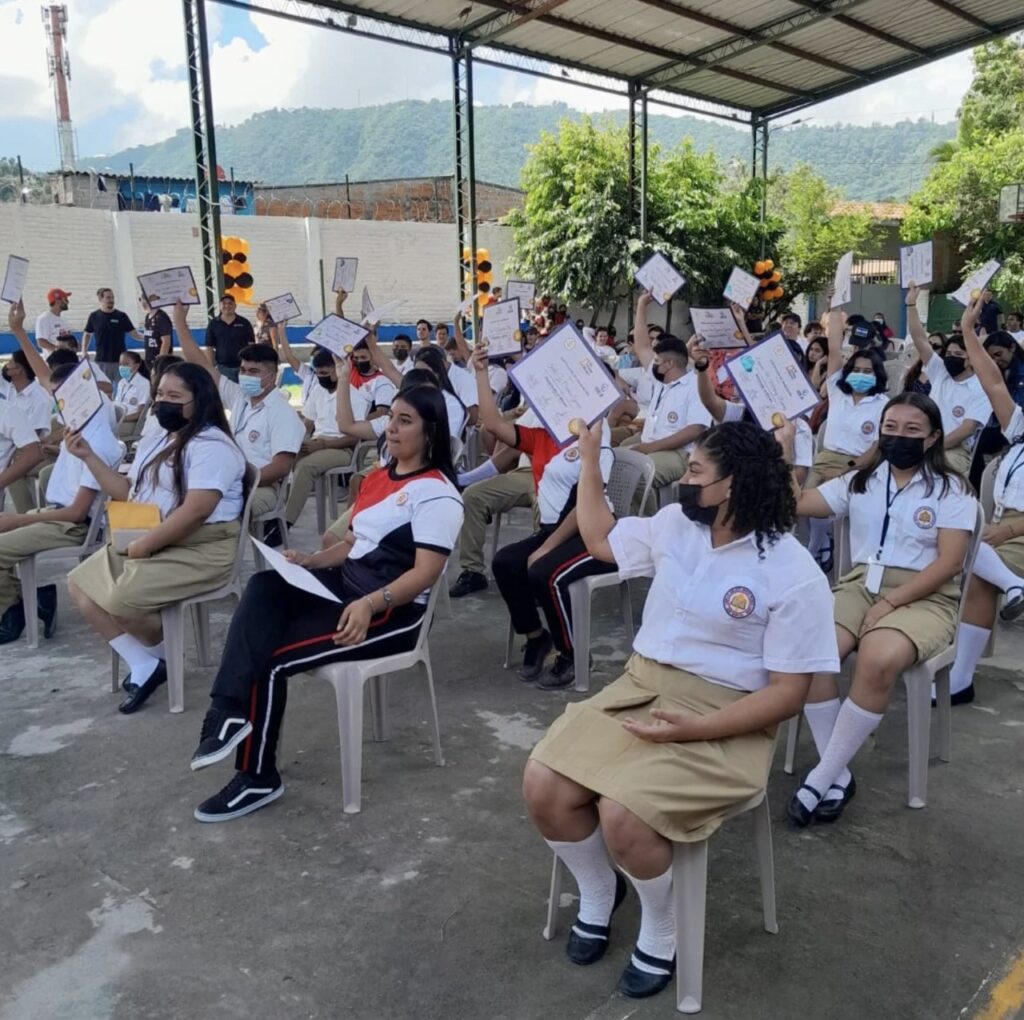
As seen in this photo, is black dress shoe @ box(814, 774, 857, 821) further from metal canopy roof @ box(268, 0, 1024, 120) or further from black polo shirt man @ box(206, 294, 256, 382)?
metal canopy roof @ box(268, 0, 1024, 120)

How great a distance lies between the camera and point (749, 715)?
7.27 ft

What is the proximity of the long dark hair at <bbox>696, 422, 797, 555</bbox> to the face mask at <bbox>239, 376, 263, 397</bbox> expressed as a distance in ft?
11.4

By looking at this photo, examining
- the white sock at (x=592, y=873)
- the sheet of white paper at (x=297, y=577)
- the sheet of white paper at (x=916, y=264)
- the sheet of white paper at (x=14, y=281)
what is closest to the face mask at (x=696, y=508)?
the white sock at (x=592, y=873)

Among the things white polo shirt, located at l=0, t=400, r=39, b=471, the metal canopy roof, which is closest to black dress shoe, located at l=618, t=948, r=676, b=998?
white polo shirt, located at l=0, t=400, r=39, b=471

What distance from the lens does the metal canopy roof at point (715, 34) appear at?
41.5 ft

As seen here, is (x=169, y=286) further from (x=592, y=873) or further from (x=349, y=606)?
(x=592, y=873)

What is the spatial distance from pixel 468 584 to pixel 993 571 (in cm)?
269

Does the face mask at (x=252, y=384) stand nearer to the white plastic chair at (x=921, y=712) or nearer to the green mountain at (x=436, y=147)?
the white plastic chair at (x=921, y=712)

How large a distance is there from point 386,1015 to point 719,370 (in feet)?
18.5

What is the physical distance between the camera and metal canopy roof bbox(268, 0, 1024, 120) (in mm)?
12656

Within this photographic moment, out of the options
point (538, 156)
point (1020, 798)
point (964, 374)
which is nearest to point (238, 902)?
point (1020, 798)

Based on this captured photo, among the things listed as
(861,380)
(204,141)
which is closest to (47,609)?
(861,380)

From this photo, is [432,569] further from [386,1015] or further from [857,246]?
[857,246]

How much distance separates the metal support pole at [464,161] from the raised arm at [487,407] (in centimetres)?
912
